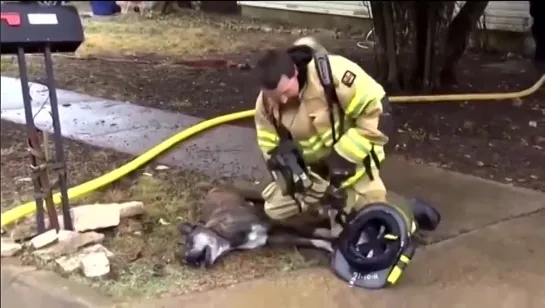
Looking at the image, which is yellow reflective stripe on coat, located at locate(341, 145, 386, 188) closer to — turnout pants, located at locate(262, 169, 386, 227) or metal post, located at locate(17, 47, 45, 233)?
turnout pants, located at locate(262, 169, 386, 227)

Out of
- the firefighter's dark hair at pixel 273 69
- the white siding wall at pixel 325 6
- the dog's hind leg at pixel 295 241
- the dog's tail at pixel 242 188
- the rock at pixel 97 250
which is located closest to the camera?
the firefighter's dark hair at pixel 273 69

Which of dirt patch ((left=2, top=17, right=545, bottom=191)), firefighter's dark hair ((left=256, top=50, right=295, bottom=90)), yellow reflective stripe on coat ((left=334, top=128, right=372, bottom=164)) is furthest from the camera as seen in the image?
dirt patch ((left=2, top=17, right=545, bottom=191))

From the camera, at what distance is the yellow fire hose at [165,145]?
3852 millimetres

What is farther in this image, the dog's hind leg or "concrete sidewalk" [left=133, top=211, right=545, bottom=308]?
the dog's hind leg

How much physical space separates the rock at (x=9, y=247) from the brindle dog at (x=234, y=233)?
0.69m

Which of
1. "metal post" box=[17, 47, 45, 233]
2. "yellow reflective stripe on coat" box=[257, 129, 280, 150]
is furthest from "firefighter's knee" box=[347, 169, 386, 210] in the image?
"metal post" box=[17, 47, 45, 233]

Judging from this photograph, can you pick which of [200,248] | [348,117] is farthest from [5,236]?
[348,117]

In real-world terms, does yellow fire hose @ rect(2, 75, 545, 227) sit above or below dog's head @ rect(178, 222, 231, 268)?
below

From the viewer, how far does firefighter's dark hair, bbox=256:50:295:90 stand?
3.57m

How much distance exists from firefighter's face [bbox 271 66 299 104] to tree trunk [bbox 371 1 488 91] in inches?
157

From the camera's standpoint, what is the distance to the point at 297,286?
3633 mm

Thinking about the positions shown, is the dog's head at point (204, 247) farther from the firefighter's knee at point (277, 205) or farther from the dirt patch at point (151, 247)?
the firefighter's knee at point (277, 205)

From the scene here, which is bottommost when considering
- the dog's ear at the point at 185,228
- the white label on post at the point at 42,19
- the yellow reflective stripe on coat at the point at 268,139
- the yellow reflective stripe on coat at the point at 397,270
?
the dog's ear at the point at 185,228

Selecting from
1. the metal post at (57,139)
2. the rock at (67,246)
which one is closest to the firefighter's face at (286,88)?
the metal post at (57,139)
